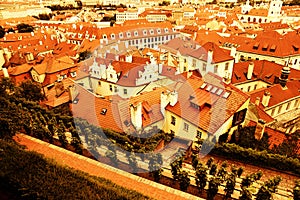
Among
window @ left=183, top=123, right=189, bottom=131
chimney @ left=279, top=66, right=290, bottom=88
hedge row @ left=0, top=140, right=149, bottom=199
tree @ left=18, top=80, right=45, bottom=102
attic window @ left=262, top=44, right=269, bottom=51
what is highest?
attic window @ left=262, top=44, right=269, bottom=51

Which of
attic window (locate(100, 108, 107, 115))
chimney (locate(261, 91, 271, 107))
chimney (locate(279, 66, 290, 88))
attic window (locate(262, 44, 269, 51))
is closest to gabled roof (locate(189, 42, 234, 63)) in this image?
chimney (locate(279, 66, 290, 88))

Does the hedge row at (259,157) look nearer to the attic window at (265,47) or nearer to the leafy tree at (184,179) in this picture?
the leafy tree at (184,179)

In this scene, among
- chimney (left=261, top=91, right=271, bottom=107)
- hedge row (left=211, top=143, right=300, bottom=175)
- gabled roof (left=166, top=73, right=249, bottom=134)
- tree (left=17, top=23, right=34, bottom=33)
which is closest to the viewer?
hedge row (left=211, top=143, right=300, bottom=175)

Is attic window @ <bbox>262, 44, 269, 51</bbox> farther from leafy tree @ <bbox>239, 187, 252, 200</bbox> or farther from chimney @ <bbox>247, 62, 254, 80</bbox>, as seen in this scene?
leafy tree @ <bbox>239, 187, 252, 200</bbox>

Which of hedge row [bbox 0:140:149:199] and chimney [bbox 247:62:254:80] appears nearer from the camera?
hedge row [bbox 0:140:149:199]

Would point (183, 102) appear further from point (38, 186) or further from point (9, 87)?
point (9, 87)

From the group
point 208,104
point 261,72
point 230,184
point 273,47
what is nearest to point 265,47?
point 273,47
